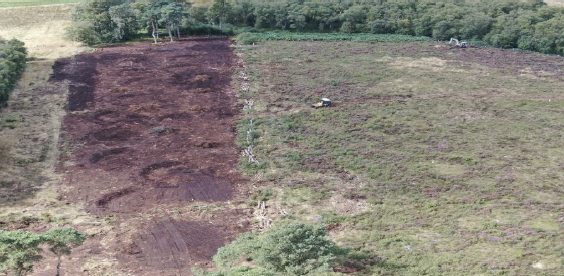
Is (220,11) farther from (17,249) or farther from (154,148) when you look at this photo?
(17,249)

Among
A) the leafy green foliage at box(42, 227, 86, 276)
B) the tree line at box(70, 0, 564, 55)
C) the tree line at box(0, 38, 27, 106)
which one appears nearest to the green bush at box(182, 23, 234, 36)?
the tree line at box(70, 0, 564, 55)

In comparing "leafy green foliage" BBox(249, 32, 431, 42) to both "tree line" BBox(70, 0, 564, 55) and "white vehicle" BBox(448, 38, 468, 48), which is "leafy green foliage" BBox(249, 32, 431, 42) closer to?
"tree line" BBox(70, 0, 564, 55)

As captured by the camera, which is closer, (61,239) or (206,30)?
(61,239)

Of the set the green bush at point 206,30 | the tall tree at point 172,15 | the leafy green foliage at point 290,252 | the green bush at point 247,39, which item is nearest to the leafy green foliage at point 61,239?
the leafy green foliage at point 290,252

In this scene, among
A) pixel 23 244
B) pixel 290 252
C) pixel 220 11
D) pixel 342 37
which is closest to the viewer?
pixel 23 244

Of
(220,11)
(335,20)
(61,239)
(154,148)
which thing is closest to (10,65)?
(154,148)
